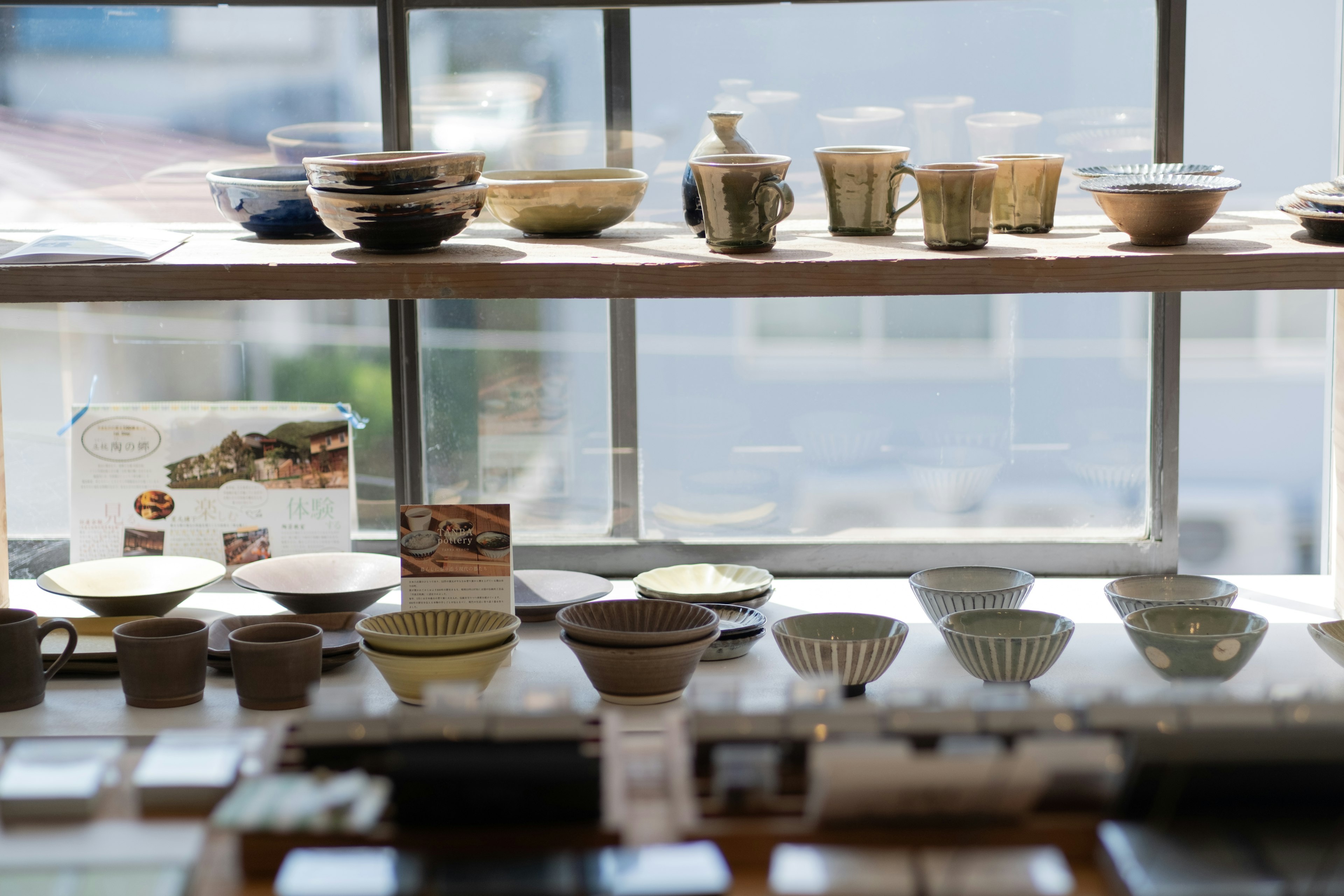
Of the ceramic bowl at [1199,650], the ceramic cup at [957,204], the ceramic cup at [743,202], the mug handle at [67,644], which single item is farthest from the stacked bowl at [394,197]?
the ceramic bowl at [1199,650]

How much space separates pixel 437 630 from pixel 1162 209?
3.02ft

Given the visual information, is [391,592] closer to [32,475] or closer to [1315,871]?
[32,475]

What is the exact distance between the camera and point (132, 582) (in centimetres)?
179

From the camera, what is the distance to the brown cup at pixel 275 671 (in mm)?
1409

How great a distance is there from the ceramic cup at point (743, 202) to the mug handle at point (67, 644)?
2.83 ft

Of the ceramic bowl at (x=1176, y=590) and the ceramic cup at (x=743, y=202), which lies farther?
the ceramic bowl at (x=1176, y=590)

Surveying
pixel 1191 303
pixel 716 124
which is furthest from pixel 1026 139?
pixel 716 124

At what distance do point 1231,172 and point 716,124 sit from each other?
814 millimetres

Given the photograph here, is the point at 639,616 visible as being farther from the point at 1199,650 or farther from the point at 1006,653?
the point at 1199,650

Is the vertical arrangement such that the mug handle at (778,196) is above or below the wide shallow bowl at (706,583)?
above

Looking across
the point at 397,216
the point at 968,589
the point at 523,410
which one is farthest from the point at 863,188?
the point at 523,410

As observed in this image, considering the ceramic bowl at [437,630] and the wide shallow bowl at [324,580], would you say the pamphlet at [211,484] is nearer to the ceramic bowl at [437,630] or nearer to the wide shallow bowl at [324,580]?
the wide shallow bowl at [324,580]

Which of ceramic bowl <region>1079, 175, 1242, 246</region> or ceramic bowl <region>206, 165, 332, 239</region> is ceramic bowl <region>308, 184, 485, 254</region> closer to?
ceramic bowl <region>206, 165, 332, 239</region>

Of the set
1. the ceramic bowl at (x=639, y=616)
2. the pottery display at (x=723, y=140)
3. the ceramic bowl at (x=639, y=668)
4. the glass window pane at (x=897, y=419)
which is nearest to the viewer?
the ceramic bowl at (x=639, y=668)
